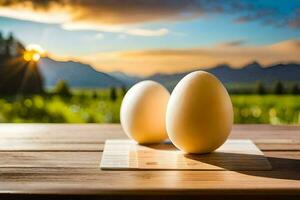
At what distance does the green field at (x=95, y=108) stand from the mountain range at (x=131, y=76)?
43mm

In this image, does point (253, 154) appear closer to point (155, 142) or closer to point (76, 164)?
point (155, 142)

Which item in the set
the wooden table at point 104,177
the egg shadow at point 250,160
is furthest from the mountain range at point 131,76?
the egg shadow at point 250,160

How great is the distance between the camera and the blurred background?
6.90ft

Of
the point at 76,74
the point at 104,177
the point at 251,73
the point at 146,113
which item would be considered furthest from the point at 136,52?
the point at 104,177

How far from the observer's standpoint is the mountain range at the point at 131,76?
7.02 feet

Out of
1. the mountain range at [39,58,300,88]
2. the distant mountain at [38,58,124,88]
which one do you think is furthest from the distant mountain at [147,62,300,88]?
the distant mountain at [38,58,124,88]

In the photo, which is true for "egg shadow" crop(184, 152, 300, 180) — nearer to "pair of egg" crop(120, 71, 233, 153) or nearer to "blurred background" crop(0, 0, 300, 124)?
"pair of egg" crop(120, 71, 233, 153)

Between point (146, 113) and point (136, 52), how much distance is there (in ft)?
3.04

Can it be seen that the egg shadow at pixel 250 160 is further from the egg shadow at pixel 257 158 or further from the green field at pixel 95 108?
the green field at pixel 95 108

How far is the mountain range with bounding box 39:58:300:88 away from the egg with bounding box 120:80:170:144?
2.94 feet

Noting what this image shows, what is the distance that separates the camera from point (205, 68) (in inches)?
84.1

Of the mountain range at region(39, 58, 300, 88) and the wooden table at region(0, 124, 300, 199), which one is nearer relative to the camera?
the wooden table at region(0, 124, 300, 199)

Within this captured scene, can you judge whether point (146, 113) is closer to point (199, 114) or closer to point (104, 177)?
point (199, 114)

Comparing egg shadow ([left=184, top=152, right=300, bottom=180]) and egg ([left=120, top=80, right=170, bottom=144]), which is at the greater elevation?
egg ([left=120, top=80, right=170, bottom=144])
